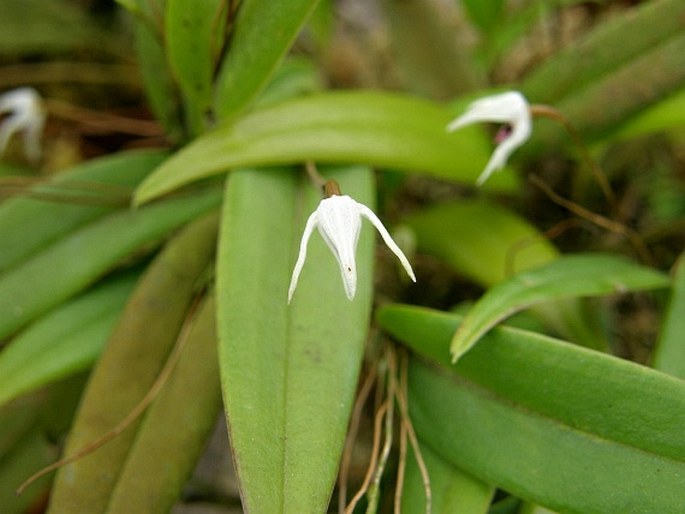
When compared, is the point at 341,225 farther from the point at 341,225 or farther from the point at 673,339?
the point at 673,339

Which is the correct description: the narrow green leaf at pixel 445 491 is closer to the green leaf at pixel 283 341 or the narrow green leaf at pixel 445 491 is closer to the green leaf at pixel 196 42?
the green leaf at pixel 283 341

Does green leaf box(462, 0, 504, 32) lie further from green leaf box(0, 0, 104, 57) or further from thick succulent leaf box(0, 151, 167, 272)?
green leaf box(0, 0, 104, 57)

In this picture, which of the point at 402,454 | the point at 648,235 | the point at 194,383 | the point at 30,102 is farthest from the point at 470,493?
the point at 30,102

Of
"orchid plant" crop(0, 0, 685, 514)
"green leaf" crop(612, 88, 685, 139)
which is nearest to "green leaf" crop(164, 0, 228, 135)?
"orchid plant" crop(0, 0, 685, 514)

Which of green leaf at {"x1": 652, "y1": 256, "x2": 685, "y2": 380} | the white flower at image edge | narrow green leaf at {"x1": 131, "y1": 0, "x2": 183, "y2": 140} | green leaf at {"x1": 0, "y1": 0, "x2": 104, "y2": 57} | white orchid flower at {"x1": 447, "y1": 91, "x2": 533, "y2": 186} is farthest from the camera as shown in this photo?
green leaf at {"x1": 0, "y1": 0, "x2": 104, "y2": 57}

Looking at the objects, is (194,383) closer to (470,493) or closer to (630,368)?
(470,493)

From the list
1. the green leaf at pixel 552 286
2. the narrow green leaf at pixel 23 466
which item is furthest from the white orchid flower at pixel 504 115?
the narrow green leaf at pixel 23 466
